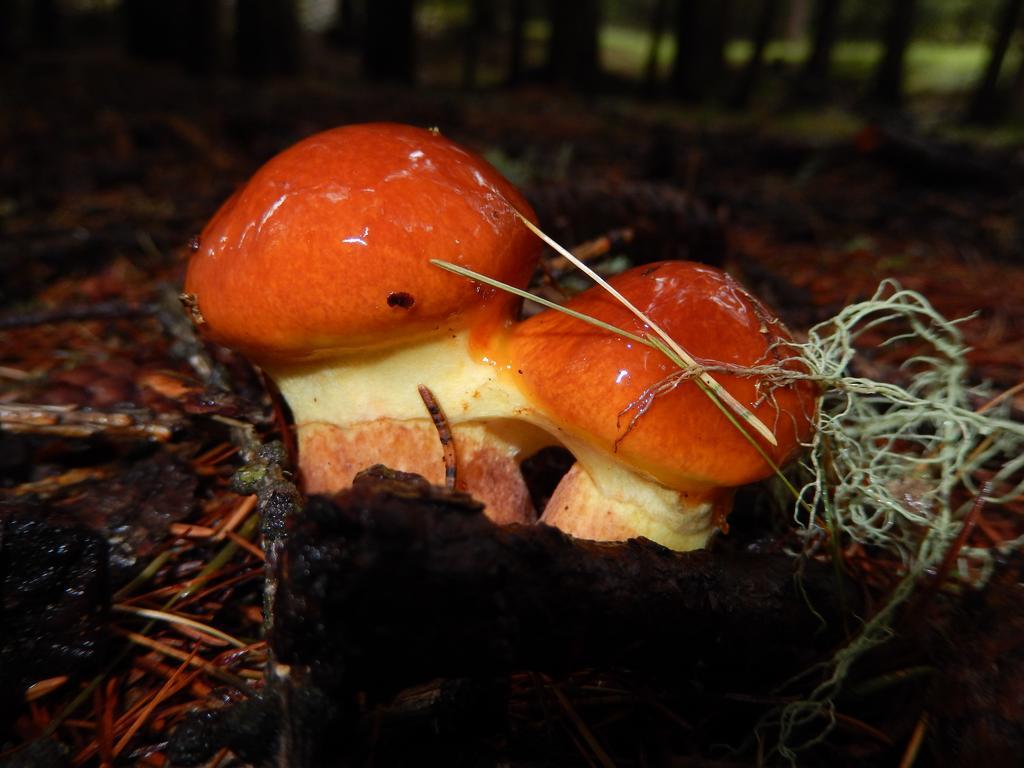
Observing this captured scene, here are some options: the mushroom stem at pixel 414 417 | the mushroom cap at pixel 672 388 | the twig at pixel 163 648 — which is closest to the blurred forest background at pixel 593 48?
the mushroom cap at pixel 672 388

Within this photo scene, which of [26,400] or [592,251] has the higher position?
[592,251]

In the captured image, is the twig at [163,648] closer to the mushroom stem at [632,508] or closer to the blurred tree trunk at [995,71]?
the mushroom stem at [632,508]

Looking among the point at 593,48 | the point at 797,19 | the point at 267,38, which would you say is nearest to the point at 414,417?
the point at 267,38

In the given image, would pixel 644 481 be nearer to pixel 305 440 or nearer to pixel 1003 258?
pixel 305 440

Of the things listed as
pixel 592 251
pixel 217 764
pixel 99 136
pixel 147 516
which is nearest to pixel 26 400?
pixel 147 516

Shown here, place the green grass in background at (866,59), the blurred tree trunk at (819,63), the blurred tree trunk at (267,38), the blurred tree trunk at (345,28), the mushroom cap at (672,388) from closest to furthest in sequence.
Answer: the mushroom cap at (672,388) → the blurred tree trunk at (267,38) → the blurred tree trunk at (819,63) → the green grass in background at (866,59) → the blurred tree trunk at (345,28)

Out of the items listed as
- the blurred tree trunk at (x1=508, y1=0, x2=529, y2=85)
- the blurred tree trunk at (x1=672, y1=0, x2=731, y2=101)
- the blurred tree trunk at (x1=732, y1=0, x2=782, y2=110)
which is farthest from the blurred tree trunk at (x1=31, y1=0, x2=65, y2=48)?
the blurred tree trunk at (x1=732, y1=0, x2=782, y2=110)
